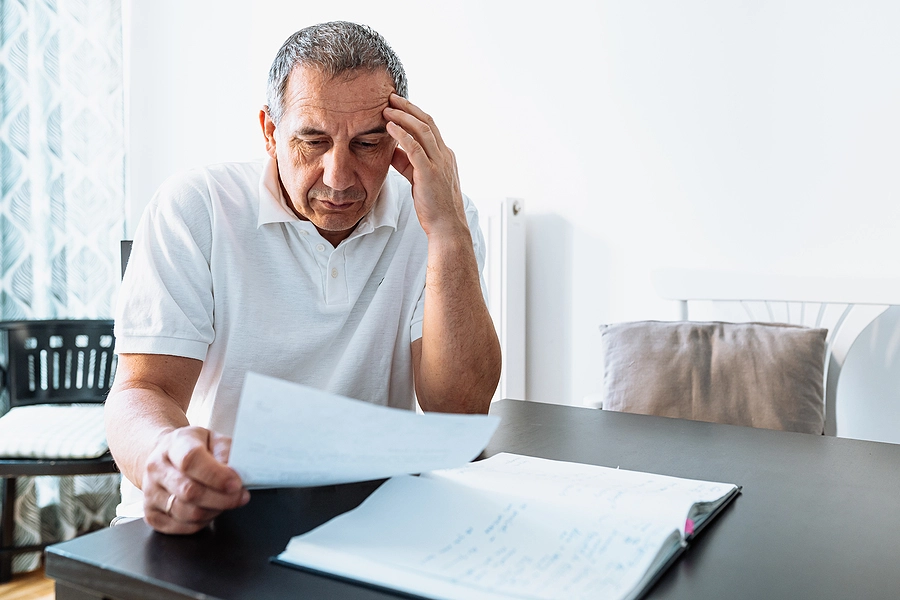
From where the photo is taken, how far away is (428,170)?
113 centimetres

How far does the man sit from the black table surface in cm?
31

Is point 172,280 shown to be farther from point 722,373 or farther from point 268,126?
point 722,373

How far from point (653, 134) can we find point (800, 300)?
0.59 metres

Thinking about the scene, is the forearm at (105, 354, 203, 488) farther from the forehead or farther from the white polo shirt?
the forehead

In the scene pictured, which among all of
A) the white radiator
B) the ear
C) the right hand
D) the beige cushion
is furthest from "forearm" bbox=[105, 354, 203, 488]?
the white radiator

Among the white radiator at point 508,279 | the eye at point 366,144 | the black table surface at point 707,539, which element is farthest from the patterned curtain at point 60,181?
the black table surface at point 707,539

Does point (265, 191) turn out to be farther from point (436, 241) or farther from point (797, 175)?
point (797, 175)

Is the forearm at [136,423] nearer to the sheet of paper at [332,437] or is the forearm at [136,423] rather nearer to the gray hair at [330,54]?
the sheet of paper at [332,437]

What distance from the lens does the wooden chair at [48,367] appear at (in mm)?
2275

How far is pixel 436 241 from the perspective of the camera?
114 centimetres

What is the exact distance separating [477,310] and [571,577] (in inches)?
26.2

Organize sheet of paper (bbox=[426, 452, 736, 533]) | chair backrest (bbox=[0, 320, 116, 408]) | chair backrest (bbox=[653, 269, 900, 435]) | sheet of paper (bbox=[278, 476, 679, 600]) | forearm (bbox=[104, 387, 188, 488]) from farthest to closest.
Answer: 1. chair backrest (bbox=[0, 320, 116, 408])
2. chair backrest (bbox=[653, 269, 900, 435])
3. forearm (bbox=[104, 387, 188, 488])
4. sheet of paper (bbox=[426, 452, 736, 533])
5. sheet of paper (bbox=[278, 476, 679, 600])

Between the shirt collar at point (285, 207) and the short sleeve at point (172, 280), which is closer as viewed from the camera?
the short sleeve at point (172, 280)

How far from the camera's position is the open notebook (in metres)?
0.49
